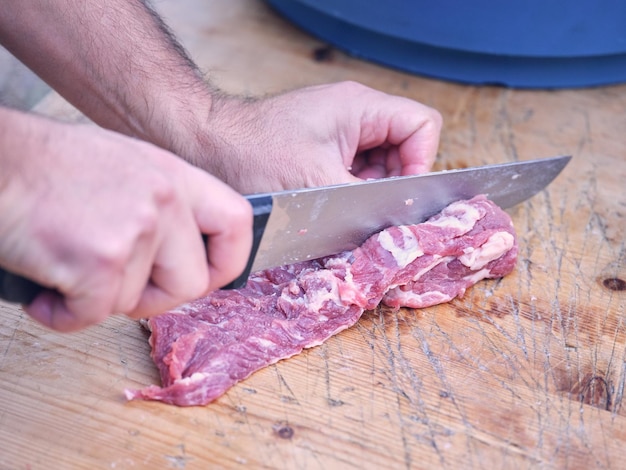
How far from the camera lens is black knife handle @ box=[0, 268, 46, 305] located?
1.65m

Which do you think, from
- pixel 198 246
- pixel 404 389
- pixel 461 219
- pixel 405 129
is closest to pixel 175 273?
pixel 198 246

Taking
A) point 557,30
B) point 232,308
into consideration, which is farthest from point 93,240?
point 557,30

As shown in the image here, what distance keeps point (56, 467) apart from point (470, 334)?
52.5 inches

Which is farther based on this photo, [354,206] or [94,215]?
[354,206]

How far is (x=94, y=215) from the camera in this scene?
5.04 feet

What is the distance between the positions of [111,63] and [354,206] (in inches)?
43.6

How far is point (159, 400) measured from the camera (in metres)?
2.07

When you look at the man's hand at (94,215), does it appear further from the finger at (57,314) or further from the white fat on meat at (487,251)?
the white fat on meat at (487,251)

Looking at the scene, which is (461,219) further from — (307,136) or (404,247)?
(307,136)

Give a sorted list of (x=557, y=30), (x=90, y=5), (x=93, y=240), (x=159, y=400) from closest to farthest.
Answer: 1. (x=93, y=240)
2. (x=159, y=400)
3. (x=90, y=5)
4. (x=557, y=30)

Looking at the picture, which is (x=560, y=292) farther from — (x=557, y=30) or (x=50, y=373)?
(x=50, y=373)

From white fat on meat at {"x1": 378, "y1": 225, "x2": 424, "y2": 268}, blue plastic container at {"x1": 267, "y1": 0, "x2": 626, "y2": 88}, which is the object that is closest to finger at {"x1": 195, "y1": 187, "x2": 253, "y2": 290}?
white fat on meat at {"x1": 378, "y1": 225, "x2": 424, "y2": 268}

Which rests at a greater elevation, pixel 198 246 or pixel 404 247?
pixel 198 246

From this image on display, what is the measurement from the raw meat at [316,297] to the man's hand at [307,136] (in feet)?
1.09
